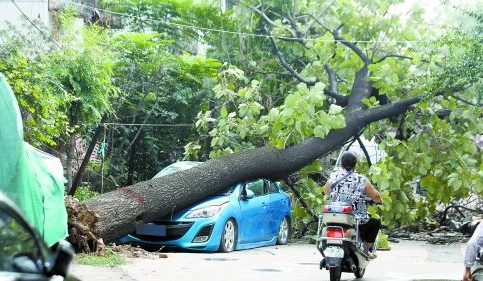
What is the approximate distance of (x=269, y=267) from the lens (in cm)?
1273

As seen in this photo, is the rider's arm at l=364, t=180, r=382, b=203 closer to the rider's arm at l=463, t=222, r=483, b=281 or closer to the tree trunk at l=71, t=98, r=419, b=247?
the rider's arm at l=463, t=222, r=483, b=281

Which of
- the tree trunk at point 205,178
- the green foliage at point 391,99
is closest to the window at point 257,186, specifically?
the tree trunk at point 205,178

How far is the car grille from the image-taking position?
1407 centimetres

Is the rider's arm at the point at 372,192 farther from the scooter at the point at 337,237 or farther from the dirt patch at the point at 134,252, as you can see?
the dirt patch at the point at 134,252

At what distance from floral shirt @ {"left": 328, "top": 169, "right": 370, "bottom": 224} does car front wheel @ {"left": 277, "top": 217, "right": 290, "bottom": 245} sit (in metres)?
5.54

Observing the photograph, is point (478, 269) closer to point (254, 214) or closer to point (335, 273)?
point (335, 273)

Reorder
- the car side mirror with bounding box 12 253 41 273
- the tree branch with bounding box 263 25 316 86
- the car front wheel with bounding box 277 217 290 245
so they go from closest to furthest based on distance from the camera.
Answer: the car side mirror with bounding box 12 253 41 273 < the car front wheel with bounding box 277 217 290 245 < the tree branch with bounding box 263 25 316 86

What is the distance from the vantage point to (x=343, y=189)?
35.6 ft

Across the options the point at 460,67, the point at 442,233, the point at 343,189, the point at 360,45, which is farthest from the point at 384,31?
the point at 343,189

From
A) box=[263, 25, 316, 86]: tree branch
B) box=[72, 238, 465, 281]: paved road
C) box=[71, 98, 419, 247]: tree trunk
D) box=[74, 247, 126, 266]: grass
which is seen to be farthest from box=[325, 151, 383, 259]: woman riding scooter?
box=[263, 25, 316, 86]: tree branch

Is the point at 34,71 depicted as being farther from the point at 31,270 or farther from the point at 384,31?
the point at 31,270

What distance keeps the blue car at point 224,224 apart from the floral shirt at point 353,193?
11.7 feet

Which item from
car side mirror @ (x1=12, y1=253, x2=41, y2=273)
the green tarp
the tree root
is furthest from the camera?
the tree root

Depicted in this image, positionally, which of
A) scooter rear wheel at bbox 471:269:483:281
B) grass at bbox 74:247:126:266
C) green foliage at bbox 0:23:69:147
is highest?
green foliage at bbox 0:23:69:147
